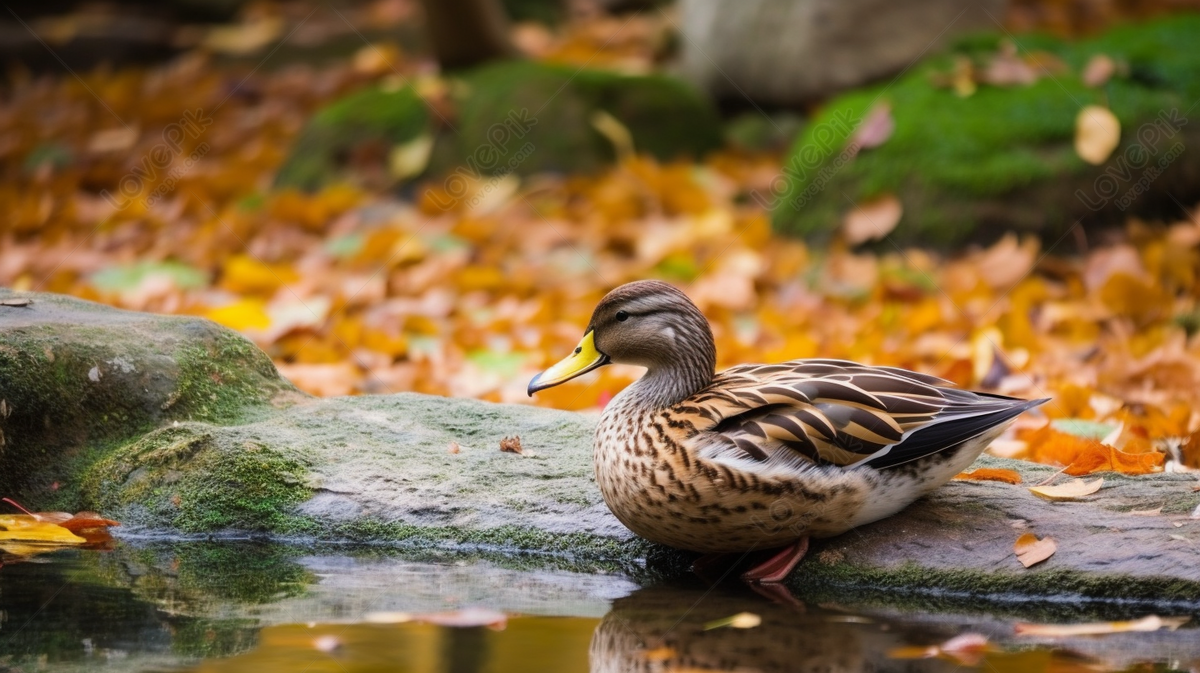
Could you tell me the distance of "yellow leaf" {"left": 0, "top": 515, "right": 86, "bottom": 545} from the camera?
3.70 m

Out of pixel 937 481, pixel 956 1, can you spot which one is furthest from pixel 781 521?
pixel 956 1

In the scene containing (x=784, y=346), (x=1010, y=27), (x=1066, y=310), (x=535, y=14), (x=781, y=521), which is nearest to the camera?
(x=781, y=521)

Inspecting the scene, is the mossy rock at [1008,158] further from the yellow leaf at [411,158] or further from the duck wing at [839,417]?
the duck wing at [839,417]

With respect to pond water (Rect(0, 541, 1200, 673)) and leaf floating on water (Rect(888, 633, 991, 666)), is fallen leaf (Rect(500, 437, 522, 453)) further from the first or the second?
leaf floating on water (Rect(888, 633, 991, 666))

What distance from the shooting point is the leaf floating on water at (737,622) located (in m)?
3.00

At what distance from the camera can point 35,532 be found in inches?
146

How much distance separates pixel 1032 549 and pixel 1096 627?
346mm

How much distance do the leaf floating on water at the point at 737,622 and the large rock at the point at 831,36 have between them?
27.6ft

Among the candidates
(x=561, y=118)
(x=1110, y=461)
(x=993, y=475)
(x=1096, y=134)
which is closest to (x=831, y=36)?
(x=561, y=118)

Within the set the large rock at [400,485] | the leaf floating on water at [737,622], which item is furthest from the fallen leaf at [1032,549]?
the leaf floating on water at [737,622]

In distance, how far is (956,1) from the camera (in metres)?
10.8

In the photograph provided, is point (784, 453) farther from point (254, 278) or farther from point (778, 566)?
point (254, 278)

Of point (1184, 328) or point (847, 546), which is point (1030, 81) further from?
point (847, 546)

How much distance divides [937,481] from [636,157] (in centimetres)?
677
